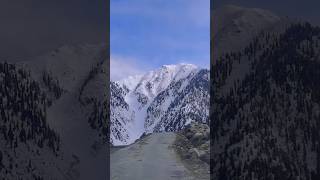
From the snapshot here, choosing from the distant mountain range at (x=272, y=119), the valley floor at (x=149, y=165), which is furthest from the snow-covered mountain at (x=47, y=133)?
the distant mountain range at (x=272, y=119)

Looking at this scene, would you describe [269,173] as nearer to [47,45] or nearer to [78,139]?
[78,139]

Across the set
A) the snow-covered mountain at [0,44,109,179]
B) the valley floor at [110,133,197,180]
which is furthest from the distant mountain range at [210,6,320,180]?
the snow-covered mountain at [0,44,109,179]

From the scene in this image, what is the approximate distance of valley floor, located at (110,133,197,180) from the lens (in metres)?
118

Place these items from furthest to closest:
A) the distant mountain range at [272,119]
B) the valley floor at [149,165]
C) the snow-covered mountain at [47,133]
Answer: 1. the valley floor at [149,165]
2. the distant mountain range at [272,119]
3. the snow-covered mountain at [47,133]

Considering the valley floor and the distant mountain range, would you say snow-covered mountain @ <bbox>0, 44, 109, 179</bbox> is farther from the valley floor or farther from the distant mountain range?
the distant mountain range

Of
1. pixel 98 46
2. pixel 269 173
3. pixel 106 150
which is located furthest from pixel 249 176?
pixel 98 46

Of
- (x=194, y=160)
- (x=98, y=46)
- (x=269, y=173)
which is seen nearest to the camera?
(x=269, y=173)

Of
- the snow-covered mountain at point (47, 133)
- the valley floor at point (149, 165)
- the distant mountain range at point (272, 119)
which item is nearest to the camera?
the snow-covered mountain at point (47, 133)

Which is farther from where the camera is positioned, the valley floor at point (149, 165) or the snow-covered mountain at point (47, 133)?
the valley floor at point (149, 165)

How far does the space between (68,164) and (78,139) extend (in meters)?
5.12

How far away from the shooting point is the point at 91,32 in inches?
3949

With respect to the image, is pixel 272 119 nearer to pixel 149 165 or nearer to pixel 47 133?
pixel 149 165

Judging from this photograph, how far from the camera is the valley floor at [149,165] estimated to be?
11788cm

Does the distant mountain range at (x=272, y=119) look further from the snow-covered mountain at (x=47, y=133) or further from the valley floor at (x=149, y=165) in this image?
the snow-covered mountain at (x=47, y=133)
